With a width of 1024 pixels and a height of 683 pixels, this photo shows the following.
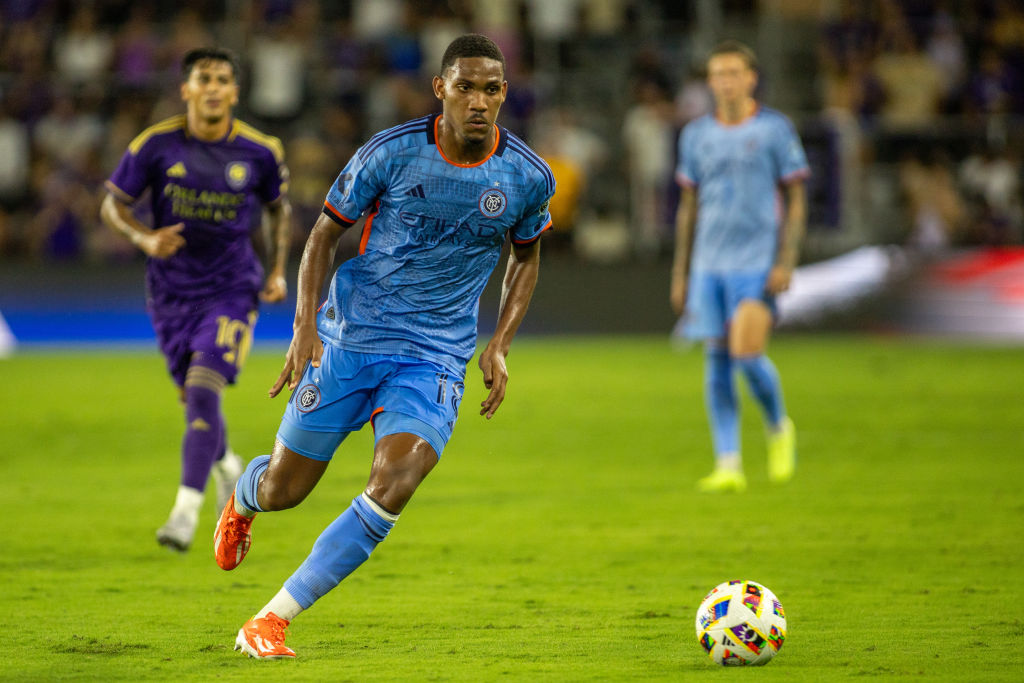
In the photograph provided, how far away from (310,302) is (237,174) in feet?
9.23

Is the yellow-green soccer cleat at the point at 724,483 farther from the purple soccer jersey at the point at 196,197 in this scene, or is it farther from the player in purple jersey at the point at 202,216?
the purple soccer jersey at the point at 196,197

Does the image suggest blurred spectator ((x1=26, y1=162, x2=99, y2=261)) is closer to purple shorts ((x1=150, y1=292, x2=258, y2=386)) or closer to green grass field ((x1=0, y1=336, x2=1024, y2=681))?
green grass field ((x1=0, y1=336, x2=1024, y2=681))

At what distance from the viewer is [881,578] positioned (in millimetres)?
6461

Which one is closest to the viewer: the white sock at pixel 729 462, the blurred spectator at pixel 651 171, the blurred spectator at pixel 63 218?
the white sock at pixel 729 462

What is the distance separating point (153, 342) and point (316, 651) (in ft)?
48.3

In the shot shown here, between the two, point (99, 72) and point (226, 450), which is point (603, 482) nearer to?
point (226, 450)

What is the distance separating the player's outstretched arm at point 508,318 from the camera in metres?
5.21

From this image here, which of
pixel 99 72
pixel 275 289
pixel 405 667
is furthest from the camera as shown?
pixel 99 72

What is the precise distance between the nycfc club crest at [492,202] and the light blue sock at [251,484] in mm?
1210

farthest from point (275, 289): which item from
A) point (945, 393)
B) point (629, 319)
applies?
point (629, 319)

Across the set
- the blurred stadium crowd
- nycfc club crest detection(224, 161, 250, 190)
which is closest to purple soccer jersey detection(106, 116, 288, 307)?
nycfc club crest detection(224, 161, 250, 190)

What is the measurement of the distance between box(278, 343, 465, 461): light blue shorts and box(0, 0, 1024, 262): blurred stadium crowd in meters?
13.6

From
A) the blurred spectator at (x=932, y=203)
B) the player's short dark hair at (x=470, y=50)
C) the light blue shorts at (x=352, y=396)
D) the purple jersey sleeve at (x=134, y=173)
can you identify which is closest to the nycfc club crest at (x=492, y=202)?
the player's short dark hair at (x=470, y=50)

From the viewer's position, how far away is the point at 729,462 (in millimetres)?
9211
